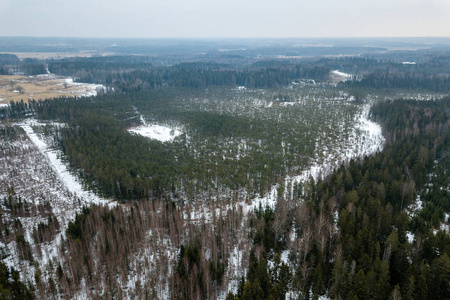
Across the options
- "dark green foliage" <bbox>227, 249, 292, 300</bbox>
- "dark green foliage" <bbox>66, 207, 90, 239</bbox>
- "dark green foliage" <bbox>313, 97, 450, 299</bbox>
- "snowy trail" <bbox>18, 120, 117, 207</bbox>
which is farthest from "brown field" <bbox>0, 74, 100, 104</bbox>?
"dark green foliage" <bbox>313, 97, 450, 299</bbox>

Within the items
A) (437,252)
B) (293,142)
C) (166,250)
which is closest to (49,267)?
(166,250)

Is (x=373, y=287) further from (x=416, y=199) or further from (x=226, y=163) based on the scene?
(x=226, y=163)

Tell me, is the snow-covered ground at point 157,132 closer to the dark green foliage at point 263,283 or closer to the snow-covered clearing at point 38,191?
the snow-covered clearing at point 38,191

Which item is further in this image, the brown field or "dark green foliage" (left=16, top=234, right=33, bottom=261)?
the brown field

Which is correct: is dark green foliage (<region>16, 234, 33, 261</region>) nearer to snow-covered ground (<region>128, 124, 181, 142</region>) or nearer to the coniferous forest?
the coniferous forest

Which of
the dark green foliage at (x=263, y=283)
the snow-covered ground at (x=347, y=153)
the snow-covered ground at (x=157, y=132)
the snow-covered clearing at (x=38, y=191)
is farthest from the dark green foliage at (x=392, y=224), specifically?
the snow-covered ground at (x=157, y=132)

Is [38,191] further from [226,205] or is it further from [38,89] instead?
[38,89]

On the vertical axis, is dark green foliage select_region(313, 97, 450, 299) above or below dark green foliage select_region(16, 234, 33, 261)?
above
